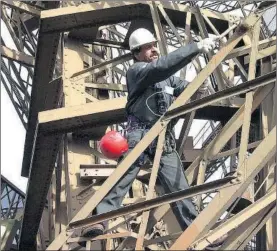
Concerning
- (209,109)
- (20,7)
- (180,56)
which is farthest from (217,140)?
(20,7)

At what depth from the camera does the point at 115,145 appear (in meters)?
7.87

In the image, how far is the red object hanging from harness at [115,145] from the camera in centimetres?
788

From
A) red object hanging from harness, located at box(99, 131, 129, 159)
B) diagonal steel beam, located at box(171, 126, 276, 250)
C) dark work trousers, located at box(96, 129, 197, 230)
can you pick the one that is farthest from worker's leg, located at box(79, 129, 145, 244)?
diagonal steel beam, located at box(171, 126, 276, 250)

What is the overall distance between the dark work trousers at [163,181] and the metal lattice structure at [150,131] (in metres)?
0.16

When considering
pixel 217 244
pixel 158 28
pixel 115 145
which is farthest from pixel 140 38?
pixel 158 28

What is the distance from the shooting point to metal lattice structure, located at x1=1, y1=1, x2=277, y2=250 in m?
7.08

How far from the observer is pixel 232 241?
699 centimetres

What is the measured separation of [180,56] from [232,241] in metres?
2.16

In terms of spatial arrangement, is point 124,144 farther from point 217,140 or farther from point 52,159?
point 52,159

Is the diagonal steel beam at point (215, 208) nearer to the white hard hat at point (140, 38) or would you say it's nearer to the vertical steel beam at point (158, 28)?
the white hard hat at point (140, 38)

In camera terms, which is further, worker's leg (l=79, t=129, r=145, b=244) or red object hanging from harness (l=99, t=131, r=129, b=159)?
red object hanging from harness (l=99, t=131, r=129, b=159)

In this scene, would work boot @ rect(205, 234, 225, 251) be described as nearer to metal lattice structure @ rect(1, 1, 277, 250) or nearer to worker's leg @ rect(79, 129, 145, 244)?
metal lattice structure @ rect(1, 1, 277, 250)

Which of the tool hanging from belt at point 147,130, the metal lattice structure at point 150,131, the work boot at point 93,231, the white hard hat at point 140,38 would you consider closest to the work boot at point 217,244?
the metal lattice structure at point 150,131

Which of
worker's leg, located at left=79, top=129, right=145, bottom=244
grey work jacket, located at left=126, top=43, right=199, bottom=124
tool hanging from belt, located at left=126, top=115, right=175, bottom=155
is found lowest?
worker's leg, located at left=79, top=129, right=145, bottom=244
